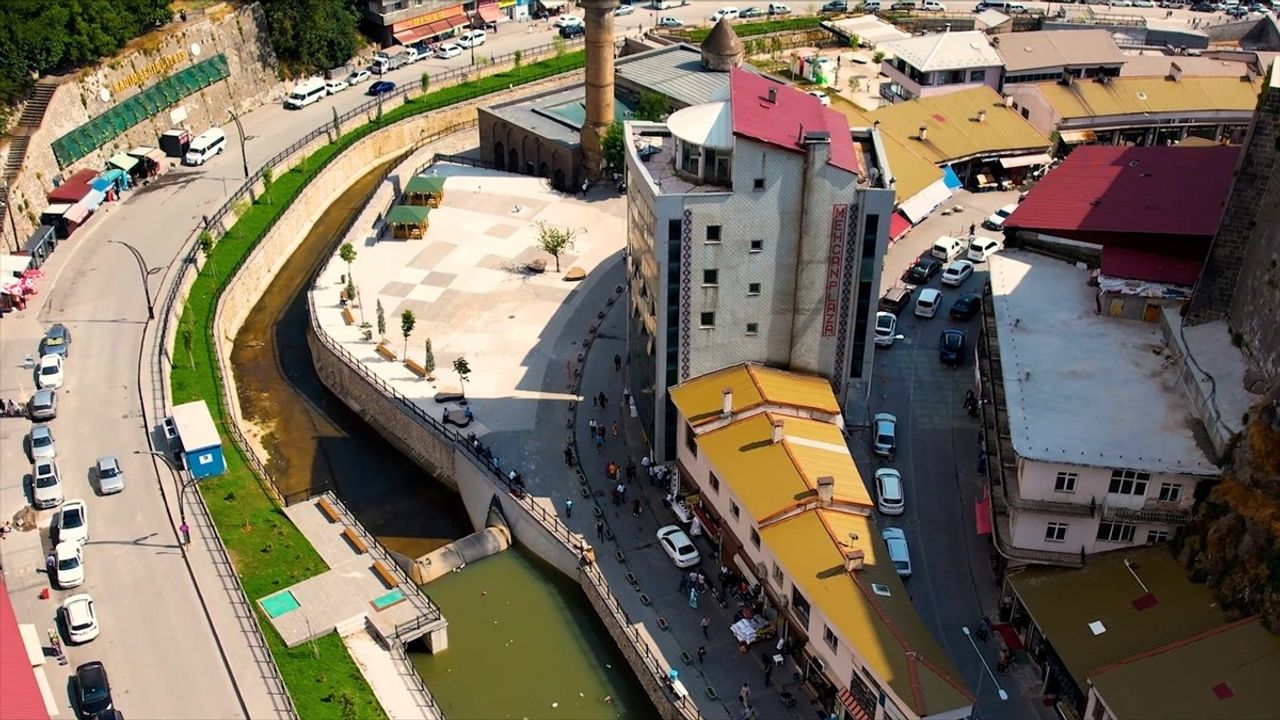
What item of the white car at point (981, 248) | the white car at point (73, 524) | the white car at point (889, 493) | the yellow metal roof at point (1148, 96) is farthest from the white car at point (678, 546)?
the yellow metal roof at point (1148, 96)

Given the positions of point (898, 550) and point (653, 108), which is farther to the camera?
point (653, 108)

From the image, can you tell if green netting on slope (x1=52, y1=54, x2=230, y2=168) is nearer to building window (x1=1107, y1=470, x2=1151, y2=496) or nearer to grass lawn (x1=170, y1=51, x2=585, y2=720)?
grass lawn (x1=170, y1=51, x2=585, y2=720)

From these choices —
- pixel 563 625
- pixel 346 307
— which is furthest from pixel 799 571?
pixel 346 307

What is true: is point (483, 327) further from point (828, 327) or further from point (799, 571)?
point (799, 571)

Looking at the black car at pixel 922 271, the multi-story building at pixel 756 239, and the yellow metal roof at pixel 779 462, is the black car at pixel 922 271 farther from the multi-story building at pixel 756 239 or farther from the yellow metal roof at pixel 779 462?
the yellow metal roof at pixel 779 462

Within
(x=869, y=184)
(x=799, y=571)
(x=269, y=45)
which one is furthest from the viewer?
(x=269, y=45)

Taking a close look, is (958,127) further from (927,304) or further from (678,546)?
(678,546)

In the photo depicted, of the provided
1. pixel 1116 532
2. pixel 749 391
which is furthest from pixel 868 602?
pixel 749 391
